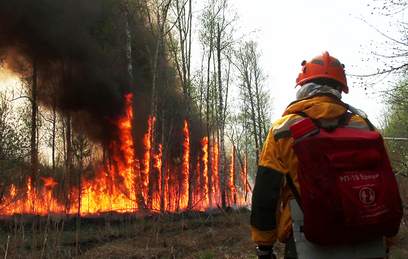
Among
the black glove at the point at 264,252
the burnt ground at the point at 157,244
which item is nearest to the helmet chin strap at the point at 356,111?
the black glove at the point at 264,252

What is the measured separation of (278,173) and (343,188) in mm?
346

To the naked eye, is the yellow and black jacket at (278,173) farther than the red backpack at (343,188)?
Yes

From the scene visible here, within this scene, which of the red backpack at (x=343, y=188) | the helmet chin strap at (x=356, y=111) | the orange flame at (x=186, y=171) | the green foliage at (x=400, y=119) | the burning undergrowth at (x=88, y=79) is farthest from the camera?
the orange flame at (x=186, y=171)

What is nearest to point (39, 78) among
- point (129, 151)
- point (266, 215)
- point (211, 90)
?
point (129, 151)

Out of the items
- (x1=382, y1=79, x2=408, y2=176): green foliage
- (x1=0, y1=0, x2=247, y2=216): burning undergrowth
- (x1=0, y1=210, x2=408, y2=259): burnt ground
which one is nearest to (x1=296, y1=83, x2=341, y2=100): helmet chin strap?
(x1=382, y1=79, x2=408, y2=176): green foliage

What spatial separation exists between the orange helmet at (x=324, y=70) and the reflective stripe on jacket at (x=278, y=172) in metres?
0.29

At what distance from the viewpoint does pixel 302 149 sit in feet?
5.77

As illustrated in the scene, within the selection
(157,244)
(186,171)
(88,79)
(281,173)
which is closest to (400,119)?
(157,244)

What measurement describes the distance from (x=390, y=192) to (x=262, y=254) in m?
0.73

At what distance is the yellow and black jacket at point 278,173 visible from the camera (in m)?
1.89

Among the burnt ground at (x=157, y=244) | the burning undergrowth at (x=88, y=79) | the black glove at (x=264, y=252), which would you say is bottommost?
the burnt ground at (x=157, y=244)

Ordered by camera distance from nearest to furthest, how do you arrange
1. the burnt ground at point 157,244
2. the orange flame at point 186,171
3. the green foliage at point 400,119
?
the burnt ground at point 157,244 < the green foliage at point 400,119 < the orange flame at point 186,171

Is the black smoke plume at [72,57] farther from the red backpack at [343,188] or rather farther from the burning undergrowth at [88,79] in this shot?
the red backpack at [343,188]

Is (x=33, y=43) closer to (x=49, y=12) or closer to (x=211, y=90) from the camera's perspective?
(x=49, y=12)
